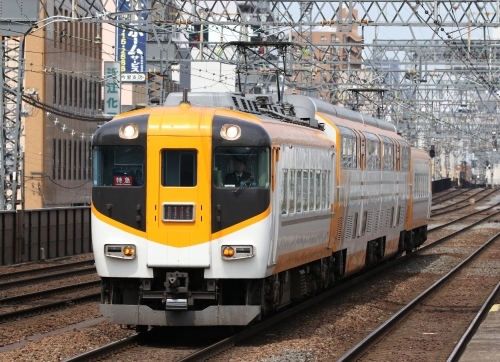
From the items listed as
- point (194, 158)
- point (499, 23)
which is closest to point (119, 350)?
point (194, 158)

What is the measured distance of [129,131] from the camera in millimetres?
13930

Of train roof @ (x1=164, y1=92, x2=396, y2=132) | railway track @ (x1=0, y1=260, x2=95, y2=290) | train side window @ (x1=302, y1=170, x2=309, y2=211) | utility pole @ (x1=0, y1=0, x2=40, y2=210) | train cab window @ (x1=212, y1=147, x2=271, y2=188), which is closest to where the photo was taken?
train cab window @ (x1=212, y1=147, x2=271, y2=188)

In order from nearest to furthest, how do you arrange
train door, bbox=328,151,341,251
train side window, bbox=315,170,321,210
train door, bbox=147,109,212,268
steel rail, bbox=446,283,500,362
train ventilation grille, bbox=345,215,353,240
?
1. steel rail, bbox=446,283,500,362
2. train door, bbox=147,109,212,268
3. train side window, bbox=315,170,321,210
4. train door, bbox=328,151,341,251
5. train ventilation grille, bbox=345,215,353,240

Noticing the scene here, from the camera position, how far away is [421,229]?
108ft

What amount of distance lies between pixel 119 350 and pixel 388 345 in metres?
3.25

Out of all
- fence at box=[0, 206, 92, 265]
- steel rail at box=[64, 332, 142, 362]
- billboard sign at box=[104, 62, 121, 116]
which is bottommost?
steel rail at box=[64, 332, 142, 362]

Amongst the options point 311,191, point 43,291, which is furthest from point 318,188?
point 43,291

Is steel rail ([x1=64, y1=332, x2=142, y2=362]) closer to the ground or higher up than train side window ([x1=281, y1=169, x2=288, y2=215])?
closer to the ground

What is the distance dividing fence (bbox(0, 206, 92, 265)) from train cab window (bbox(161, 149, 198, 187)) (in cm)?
1547

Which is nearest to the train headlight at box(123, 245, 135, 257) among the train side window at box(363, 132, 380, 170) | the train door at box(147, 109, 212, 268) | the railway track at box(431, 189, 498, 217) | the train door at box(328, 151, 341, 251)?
the train door at box(147, 109, 212, 268)

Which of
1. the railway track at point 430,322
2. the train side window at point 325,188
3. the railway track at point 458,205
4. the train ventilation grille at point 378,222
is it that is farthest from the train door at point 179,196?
the railway track at point 458,205

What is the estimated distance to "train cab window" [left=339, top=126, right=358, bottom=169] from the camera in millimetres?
19223

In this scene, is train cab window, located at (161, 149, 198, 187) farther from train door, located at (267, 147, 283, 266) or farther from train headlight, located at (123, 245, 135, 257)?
train door, located at (267, 147, 283, 266)

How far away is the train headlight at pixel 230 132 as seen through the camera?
45.4ft
